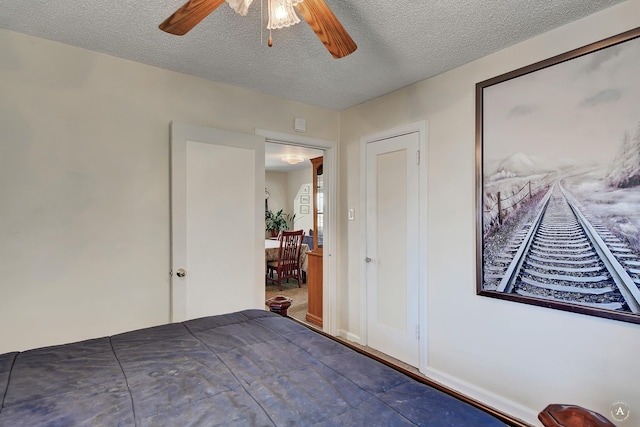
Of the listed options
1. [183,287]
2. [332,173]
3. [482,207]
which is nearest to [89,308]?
[183,287]

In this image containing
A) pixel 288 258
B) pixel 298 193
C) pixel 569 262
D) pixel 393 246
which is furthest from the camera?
pixel 298 193

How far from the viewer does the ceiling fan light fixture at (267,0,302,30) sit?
132 cm

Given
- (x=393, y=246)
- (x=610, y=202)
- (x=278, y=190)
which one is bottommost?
(x=393, y=246)

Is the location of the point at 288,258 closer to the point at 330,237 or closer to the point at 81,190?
the point at 330,237

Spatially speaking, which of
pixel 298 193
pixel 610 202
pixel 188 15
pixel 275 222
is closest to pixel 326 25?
pixel 188 15

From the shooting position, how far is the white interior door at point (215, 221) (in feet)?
8.00

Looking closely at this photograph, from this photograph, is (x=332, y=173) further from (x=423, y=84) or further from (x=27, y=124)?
(x=27, y=124)

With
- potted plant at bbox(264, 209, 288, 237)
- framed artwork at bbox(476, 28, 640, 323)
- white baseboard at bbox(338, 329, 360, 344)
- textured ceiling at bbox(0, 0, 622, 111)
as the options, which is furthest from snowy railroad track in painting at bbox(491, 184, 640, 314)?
potted plant at bbox(264, 209, 288, 237)

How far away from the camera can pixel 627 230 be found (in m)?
1.69

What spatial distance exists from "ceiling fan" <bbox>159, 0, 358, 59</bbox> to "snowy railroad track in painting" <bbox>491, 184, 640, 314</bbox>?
1559 millimetres

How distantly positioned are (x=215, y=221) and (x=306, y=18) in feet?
5.54

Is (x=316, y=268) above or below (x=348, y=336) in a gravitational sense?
above

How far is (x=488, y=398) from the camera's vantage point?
225 centimetres

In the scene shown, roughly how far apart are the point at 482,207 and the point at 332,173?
1.65 meters
